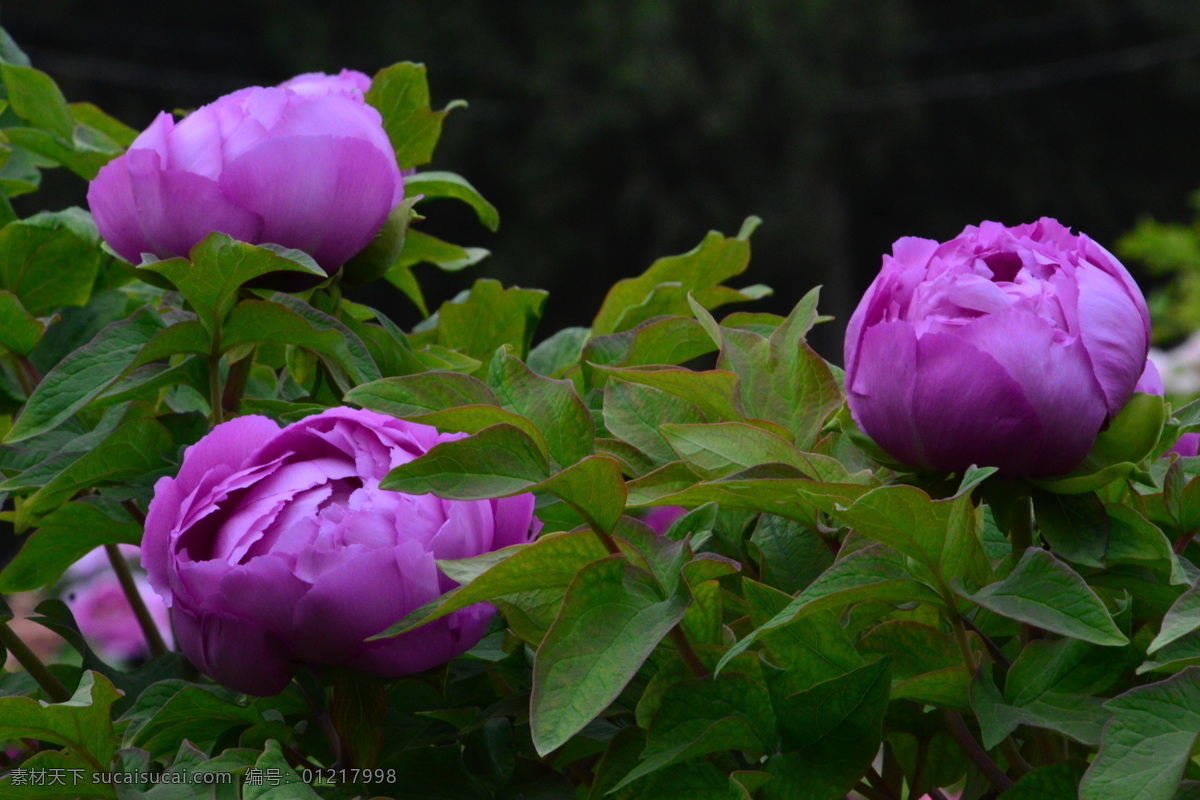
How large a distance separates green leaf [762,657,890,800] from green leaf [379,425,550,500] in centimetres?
8

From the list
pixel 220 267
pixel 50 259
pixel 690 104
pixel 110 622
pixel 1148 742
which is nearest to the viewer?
pixel 1148 742

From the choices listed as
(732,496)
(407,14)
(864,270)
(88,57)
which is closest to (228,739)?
(732,496)

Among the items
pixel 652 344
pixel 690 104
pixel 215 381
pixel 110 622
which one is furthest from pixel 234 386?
pixel 690 104

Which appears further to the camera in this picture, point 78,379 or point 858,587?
point 78,379

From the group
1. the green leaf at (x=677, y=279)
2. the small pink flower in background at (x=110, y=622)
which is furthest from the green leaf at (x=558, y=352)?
the small pink flower in background at (x=110, y=622)

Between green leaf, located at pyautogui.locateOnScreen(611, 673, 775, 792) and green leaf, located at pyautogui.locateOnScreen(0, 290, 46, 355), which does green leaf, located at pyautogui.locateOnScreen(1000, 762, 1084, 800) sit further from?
green leaf, located at pyautogui.locateOnScreen(0, 290, 46, 355)

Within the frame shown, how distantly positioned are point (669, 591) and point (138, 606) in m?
0.29

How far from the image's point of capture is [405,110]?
48 cm

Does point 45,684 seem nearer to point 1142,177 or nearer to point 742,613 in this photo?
point 742,613

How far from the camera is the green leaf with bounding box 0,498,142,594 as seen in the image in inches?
15.9

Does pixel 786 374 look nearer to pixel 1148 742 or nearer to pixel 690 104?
pixel 1148 742

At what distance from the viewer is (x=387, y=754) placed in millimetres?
345

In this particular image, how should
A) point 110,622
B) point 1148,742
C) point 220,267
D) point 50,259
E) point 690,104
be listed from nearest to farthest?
point 1148,742 < point 220,267 < point 50,259 < point 110,622 < point 690,104

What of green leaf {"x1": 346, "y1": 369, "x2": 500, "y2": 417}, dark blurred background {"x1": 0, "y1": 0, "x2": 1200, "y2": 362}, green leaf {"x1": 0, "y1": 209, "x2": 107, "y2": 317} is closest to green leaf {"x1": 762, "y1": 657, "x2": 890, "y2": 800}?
green leaf {"x1": 346, "y1": 369, "x2": 500, "y2": 417}
